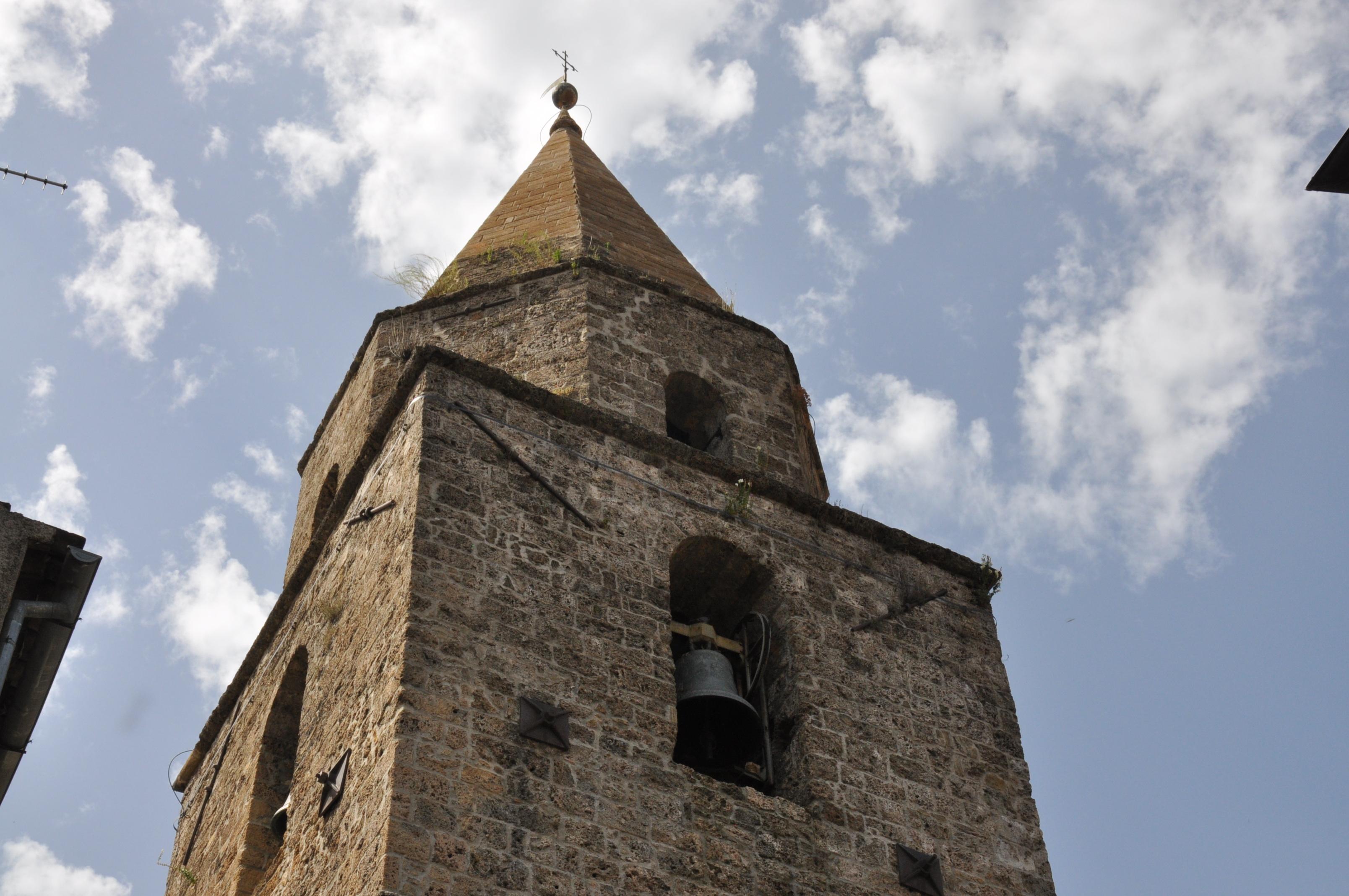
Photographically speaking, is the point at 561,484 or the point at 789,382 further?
the point at 789,382

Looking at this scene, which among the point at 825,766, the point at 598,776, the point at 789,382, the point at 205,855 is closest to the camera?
the point at 598,776

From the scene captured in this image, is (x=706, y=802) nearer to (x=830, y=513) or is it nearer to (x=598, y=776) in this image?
(x=598, y=776)

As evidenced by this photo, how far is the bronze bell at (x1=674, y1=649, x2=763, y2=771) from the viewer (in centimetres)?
923

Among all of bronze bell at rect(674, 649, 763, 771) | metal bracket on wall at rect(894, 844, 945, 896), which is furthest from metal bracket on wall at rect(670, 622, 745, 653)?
metal bracket on wall at rect(894, 844, 945, 896)

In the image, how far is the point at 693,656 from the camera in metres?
9.61

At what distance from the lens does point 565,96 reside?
18.1 m

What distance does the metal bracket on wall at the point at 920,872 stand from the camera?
28.3ft

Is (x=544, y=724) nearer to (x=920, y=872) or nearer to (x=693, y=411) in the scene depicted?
(x=920, y=872)

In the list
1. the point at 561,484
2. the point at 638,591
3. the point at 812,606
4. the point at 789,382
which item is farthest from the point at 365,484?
the point at 789,382

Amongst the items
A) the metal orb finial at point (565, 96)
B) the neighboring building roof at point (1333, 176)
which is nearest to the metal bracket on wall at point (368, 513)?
the neighboring building roof at point (1333, 176)

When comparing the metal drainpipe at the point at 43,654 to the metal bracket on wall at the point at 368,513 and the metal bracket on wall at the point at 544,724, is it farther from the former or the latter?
the metal bracket on wall at the point at 368,513

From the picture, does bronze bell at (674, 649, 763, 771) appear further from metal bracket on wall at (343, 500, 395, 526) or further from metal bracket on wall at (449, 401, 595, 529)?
metal bracket on wall at (343, 500, 395, 526)

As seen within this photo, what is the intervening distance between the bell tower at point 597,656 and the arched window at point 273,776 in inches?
0.9

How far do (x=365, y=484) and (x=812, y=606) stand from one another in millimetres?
2983
